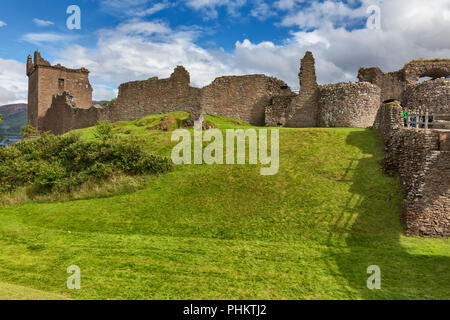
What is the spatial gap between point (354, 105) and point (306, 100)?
478 centimetres

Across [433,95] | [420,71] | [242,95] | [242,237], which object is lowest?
[242,237]

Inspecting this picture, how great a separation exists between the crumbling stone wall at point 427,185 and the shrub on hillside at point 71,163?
11.5 metres

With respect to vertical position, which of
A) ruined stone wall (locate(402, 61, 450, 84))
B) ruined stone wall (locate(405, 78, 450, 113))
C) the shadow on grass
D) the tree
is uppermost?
ruined stone wall (locate(402, 61, 450, 84))

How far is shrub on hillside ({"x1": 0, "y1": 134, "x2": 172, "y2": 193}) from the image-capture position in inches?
715

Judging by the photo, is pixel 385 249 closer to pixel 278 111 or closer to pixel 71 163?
pixel 71 163

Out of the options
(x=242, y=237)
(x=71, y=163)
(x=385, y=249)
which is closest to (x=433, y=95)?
(x=385, y=249)

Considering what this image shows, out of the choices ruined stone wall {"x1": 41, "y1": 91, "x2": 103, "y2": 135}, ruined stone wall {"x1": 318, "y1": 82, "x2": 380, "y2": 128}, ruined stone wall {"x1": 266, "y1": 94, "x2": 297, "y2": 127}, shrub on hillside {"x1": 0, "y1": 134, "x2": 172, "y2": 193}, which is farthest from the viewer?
ruined stone wall {"x1": 41, "y1": 91, "x2": 103, "y2": 135}

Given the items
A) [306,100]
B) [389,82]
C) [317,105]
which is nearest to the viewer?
[317,105]

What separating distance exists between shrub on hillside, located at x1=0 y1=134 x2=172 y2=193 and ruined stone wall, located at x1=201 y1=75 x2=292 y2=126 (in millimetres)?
12441

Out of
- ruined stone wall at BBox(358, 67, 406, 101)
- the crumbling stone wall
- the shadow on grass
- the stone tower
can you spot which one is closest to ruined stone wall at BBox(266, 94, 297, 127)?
ruined stone wall at BBox(358, 67, 406, 101)

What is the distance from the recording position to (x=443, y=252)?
32.5 ft

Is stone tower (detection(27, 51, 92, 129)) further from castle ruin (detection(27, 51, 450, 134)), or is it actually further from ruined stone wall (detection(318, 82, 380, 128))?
ruined stone wall (detection(318, 82, 380, 128))

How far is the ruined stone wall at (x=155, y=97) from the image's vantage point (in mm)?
31836

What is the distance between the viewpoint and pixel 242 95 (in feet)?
98.7
